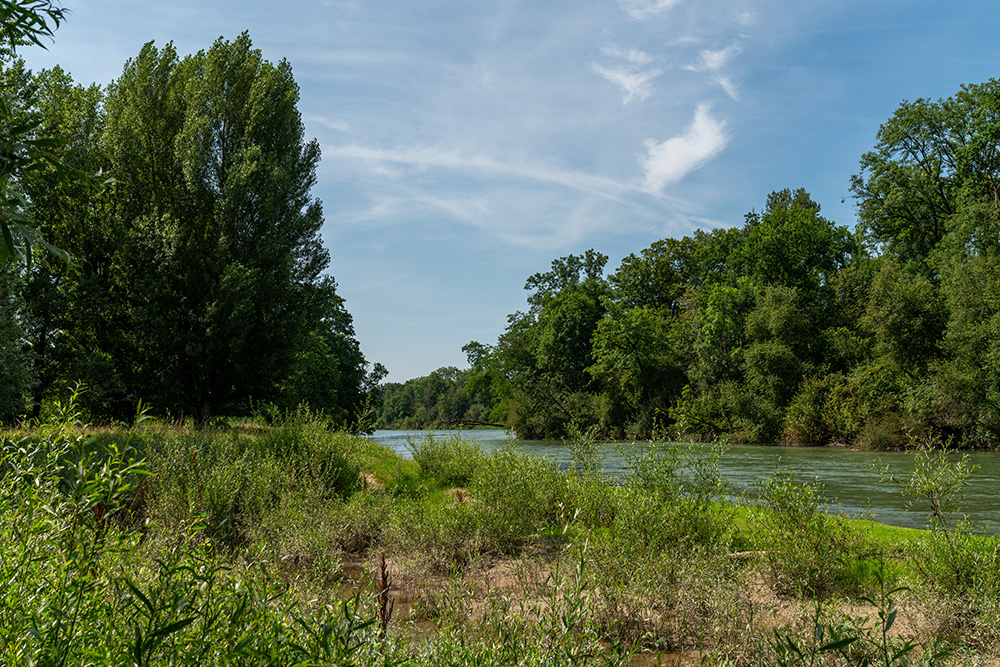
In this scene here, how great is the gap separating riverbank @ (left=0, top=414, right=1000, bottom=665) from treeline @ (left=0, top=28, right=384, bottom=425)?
10080 millimetres

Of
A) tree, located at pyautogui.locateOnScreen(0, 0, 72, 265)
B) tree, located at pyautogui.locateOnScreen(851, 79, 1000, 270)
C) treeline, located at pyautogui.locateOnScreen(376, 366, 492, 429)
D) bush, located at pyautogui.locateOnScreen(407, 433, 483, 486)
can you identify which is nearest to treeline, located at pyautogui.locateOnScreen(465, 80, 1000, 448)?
tree, located at pyautogui.locateOnScreen(851, 79, 1000, 270)

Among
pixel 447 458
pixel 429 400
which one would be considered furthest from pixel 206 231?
pixel 429 400

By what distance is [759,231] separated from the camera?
144 ft

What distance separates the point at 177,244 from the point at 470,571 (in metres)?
16.3

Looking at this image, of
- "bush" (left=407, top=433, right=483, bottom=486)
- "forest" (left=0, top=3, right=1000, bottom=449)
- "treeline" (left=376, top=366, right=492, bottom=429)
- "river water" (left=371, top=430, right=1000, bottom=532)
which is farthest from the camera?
"treeline" (left=376, top=366, right=492, bottom=429)

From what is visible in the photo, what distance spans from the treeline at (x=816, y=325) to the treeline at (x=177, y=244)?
50.2ft

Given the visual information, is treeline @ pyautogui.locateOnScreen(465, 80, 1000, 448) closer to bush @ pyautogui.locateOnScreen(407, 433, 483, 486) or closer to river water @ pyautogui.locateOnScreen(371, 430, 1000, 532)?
river water @ pyautogui.locateOnScreen(371, 430, 1000, 532)

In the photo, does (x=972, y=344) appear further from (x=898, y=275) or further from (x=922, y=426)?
(x=898, y=275)

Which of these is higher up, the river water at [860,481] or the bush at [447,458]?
the bush at [447,458]

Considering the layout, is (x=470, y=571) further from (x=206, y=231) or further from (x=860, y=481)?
(x=206, y=231)

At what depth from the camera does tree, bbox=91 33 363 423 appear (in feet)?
60.5

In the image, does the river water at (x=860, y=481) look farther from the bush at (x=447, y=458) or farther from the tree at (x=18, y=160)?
the tree at (x=18, y=160)

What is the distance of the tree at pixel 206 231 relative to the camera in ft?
60.5

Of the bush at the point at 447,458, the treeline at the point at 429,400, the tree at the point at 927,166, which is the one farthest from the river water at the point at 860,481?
the treeline at the point at 429,400
